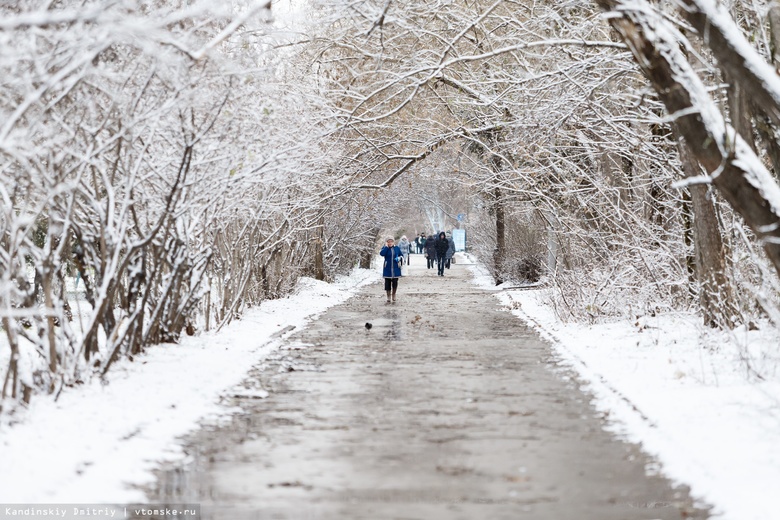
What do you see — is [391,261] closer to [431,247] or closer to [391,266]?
[391,266]

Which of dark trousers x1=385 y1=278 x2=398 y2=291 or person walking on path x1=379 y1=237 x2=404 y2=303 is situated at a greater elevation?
person walking on path x1=379 y1=237 x2=404 y2=303

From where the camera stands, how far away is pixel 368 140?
77.2 feet

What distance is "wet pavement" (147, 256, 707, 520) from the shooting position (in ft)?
22.1

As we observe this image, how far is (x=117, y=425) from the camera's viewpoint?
8.99 m

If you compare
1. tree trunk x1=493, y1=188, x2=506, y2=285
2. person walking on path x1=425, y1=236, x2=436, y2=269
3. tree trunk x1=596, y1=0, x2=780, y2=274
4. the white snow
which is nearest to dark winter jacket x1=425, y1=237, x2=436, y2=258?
person walking on path x1=425, y1=236, x2=436, y2=269

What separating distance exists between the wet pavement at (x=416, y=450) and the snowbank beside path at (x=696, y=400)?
0.24 m

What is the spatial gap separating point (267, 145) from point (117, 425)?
26.8 feet

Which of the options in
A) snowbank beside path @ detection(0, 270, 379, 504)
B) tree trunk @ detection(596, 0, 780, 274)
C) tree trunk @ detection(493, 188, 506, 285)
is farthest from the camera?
tree trunk @ detection(493, 188, 506, 285)

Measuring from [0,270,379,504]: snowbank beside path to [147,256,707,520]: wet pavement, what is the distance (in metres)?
0.26

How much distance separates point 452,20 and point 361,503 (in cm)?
1534

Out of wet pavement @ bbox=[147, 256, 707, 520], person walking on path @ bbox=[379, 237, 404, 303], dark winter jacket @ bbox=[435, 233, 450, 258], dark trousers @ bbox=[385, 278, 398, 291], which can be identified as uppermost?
dark winter jacket @ bbox=[435, 233, 450, 258]

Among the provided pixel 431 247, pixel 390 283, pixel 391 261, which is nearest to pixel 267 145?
pixel 391 261

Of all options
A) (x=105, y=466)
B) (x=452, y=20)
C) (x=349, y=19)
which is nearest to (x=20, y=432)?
(x=105, y=466)

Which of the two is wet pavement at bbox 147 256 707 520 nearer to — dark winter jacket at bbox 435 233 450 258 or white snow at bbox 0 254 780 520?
white snow at bbox 0 254 780 520
